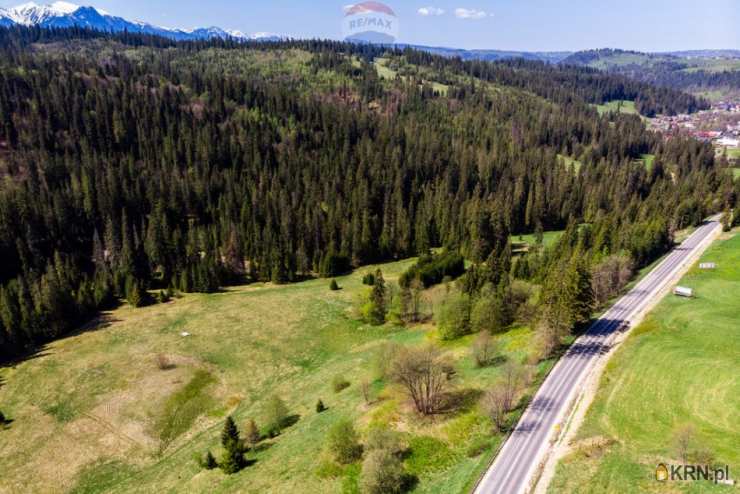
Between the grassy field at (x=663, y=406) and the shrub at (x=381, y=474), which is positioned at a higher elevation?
A: the grassy field at (x=663, y=406)

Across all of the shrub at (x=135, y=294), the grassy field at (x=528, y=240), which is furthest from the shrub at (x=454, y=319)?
the shrub at (x=135, y=294)

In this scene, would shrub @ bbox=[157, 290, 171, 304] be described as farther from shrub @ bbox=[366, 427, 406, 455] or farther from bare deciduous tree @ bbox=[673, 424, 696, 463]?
bare deciduous tree @ bbox=[673, 424, 696, 463]

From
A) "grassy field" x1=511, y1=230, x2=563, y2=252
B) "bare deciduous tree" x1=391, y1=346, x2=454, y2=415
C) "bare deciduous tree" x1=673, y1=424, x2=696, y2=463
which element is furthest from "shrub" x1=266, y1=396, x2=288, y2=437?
"grassy field" x1=511, y1=230, x2=563, y2=252

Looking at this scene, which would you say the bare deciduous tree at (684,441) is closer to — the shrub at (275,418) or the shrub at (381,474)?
the shrub at (381,474)

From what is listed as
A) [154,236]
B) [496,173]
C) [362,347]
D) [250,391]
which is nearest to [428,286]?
[362,347]

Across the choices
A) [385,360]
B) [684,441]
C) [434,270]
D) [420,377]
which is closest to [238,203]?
[434,270]

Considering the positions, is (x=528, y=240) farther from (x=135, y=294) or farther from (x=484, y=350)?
(x=135, y=294)
